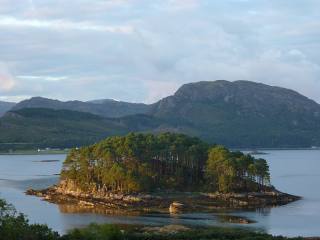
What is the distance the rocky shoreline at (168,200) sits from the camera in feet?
341

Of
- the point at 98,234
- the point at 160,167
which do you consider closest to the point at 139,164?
the point at 160,167

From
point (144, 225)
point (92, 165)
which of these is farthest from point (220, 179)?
point (144, 225)

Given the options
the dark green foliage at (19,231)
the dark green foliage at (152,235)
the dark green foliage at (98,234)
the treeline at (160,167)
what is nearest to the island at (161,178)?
the treeline at (160,167)

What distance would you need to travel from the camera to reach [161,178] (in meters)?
122

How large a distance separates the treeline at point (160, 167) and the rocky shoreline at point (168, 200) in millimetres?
2236

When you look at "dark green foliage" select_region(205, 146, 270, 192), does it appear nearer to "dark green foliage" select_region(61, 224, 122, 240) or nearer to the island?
the island

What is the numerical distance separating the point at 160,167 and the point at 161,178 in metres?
4.80

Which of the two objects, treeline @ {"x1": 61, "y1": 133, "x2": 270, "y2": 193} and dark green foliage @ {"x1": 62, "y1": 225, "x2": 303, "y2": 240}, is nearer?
dark green foliage @ {"x1": 62, "y1": 225, "x2": 303, "y2": 240}

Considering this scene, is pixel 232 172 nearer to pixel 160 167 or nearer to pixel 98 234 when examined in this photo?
pixel 160 167

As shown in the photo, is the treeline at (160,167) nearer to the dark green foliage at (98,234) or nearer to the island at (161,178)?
the island at (161,178)

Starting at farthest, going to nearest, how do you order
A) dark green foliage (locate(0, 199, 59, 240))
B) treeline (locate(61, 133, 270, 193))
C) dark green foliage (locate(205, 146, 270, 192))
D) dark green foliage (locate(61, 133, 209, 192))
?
1. dark green foliage (locate(61, 133, 209, 192))
2. dark green foliage (locate(205, 146, 270, 192))
3. treeline (locate(61, 133, 270, 193))
4. dark green foliage (locate(0, 199, 59, 240))

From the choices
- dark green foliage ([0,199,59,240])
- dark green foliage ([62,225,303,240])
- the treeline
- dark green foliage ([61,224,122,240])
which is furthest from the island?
dark green foliage ([0,199,59,240])

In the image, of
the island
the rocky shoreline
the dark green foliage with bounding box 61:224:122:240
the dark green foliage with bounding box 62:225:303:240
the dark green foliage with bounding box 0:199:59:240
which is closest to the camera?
the dark green foliage with bounding box 0:199:59:240

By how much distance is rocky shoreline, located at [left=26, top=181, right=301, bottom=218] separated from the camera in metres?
104
